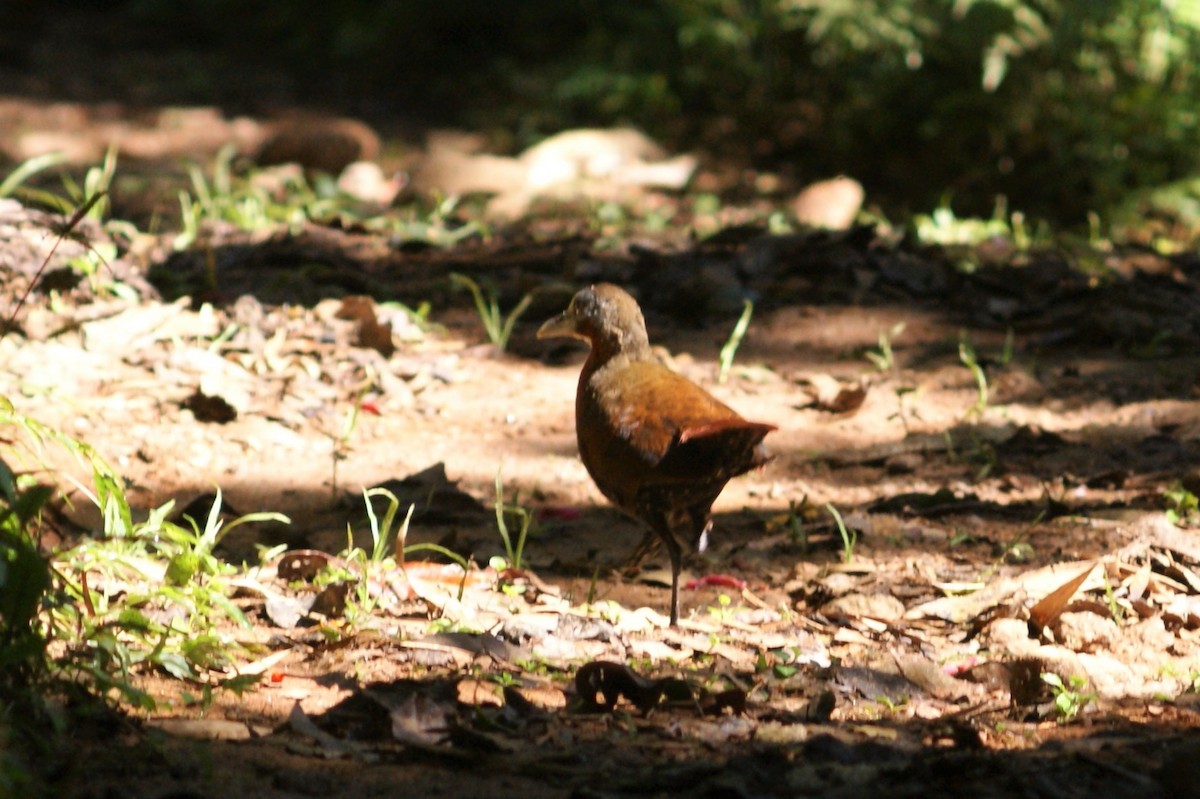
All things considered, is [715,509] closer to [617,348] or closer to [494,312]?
[617,348]

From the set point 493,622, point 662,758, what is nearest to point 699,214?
point 493,622

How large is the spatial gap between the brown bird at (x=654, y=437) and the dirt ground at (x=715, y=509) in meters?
0.27

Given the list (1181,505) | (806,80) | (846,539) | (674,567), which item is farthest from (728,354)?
(806,80)

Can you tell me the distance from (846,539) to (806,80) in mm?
6273

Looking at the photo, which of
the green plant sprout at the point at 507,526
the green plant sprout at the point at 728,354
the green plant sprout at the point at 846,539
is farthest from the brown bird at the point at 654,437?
the green plant sprout at the point at 728,354

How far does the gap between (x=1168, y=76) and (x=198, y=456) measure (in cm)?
658

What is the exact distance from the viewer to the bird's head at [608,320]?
4.03 metres

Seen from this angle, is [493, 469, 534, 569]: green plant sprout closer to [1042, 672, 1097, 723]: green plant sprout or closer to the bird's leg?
the bird's leg

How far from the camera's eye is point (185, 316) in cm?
541

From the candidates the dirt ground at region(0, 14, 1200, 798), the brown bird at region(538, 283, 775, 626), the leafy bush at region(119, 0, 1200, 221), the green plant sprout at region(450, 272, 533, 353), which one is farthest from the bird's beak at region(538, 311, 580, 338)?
the leafy bush at region(119, 0, 1200, 221)

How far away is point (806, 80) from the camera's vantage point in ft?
31.5

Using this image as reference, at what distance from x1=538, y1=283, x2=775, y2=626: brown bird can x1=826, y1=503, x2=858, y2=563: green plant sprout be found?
0.41 metres

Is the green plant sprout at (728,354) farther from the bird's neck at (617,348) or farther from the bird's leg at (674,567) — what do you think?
the bird's leg at (674,567)

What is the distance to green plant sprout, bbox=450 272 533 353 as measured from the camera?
5.58m
